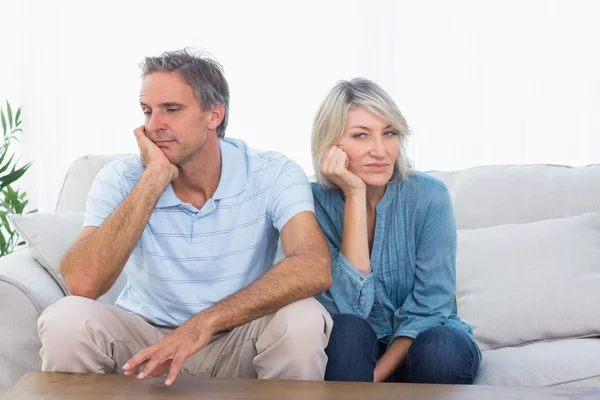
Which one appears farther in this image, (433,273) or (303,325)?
(433,273)

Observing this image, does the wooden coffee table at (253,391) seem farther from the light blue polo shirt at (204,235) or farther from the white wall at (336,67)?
the white wall at (336,67)

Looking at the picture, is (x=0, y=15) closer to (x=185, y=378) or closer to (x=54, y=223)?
(x=54, y=223)

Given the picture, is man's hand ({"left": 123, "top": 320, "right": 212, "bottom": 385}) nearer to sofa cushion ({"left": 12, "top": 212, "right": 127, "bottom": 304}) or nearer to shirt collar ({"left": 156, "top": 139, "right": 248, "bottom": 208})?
shirt collar ({"left": 156, "top": 139, "right": 248, "bottom": 208})

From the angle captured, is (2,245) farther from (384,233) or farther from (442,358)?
(442,358)

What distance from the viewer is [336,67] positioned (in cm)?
348

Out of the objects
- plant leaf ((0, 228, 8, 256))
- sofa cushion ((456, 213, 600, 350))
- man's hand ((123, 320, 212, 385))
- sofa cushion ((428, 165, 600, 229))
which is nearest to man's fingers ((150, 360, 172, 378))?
man's hand ((123, 320, 212, 385))

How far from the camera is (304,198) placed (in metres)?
2.07

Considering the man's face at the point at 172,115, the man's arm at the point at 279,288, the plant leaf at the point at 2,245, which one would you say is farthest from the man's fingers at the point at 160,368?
the plant leaf at the point at 2,245

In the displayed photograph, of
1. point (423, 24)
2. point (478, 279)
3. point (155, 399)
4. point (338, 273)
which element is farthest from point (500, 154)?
point (155, 399)

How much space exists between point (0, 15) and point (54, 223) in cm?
162

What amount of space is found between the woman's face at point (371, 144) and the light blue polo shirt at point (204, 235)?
0.52 ft

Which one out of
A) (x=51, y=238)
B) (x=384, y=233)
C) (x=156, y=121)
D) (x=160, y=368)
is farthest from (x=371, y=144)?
(x=51, y=238)

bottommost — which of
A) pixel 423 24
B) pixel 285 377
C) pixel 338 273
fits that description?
pixel 285 377

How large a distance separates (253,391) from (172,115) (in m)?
0.91
